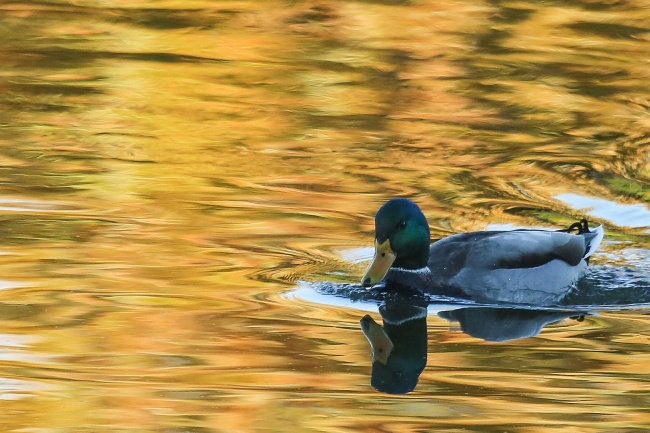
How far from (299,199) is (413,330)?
3008 millimetres

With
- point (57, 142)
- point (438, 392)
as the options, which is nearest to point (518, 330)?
point (438, 392)

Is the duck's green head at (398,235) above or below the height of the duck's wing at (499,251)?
above

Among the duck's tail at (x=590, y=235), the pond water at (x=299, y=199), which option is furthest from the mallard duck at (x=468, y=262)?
the duck's tail at (x=590, y=235)

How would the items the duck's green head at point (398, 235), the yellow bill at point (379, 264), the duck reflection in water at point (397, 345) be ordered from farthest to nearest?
1. the duck's green head at point (398, 235)
2. the yellow bill at point (379, 264)
3. the duck reflection in water at point (397, 345)

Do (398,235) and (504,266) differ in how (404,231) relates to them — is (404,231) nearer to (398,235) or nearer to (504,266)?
(398,235)

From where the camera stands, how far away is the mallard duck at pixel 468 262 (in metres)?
10.1

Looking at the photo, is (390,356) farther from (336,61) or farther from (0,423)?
(336,61)

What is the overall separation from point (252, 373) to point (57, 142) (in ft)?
20.8

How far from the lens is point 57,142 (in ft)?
44.8

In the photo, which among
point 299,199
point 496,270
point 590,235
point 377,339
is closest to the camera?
point 377,339

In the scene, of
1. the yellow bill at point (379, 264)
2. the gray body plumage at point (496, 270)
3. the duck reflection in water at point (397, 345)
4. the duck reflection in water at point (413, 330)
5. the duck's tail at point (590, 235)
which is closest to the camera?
the duck reflection in water at point (397, 345)

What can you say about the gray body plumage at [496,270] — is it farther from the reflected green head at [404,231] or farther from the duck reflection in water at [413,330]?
the duck reflection in water at [413,330]

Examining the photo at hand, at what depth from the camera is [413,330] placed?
30.6 ft

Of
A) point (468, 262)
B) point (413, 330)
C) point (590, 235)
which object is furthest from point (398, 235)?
point (590, 235)
